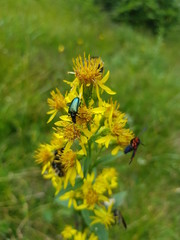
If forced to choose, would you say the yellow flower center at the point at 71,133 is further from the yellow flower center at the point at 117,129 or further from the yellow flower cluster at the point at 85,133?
the yellow flower center at the point at 117,129

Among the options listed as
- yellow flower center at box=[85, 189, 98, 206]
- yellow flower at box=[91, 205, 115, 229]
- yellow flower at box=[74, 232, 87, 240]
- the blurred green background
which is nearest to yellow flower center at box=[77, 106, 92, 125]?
yellow flower center at box=[85, 189, 98, 206]

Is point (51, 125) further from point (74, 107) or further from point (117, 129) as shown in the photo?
point (74, 107)

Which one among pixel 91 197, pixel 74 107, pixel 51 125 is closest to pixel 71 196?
pixel 91 197

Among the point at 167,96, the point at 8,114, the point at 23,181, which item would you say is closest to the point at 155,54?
the point at 167,96

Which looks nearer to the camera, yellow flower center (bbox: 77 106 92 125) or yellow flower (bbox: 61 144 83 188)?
yellow flower center (bbox: 77 106 92 125)

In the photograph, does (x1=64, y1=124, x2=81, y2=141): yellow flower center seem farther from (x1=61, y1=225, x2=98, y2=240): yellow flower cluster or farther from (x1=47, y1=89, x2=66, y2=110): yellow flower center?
(x1=61, y1=225, x2=98, y2=240): yellow flower cluster
